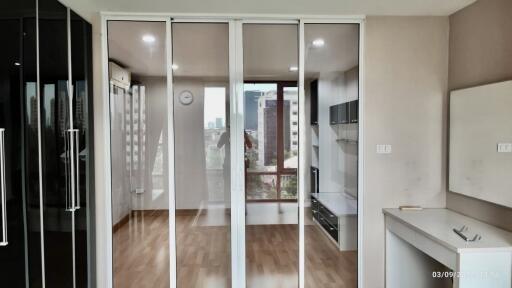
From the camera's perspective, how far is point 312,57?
3244 millimetres

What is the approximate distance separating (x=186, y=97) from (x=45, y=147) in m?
1.31

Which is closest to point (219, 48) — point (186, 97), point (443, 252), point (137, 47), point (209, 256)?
point (186, 97)

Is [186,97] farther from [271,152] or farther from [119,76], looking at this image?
[271,152]

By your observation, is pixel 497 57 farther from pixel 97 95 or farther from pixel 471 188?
pixel 97 95

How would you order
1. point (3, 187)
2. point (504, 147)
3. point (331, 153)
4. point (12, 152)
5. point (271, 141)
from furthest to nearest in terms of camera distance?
point (331, 153)
point (271, 141)
point (504, 147)
point (12, 152)
point (3, 187)

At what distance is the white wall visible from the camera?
3.19 meters

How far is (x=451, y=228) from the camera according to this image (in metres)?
Result: 2.56

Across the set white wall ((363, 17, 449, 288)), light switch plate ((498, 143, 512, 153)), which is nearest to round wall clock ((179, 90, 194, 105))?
white wall ((363, 17, 449, 288))

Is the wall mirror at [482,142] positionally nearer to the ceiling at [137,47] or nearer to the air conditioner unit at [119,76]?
the ceiling at [137,47]

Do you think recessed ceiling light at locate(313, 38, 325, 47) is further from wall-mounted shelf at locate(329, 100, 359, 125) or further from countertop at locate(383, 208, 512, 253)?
countertop at locate(383, 208, 512, 253)

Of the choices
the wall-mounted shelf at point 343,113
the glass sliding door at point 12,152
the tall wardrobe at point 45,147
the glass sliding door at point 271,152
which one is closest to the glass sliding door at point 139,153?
the tall wardrobe at point 45,147

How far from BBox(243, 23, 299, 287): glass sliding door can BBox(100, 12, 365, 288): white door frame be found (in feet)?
0.21

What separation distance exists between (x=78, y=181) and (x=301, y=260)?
2.22m

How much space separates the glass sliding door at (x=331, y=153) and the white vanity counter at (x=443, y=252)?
0.41 meters
